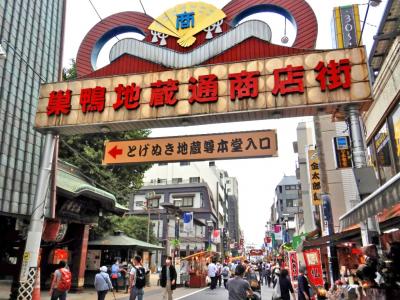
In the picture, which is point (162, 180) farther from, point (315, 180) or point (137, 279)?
point (137, 279)

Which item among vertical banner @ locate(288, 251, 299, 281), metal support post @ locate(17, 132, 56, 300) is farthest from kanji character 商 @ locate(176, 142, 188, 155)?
vertical banner @ locate(288, 251, 299, 281)

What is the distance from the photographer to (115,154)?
1191 centimetres

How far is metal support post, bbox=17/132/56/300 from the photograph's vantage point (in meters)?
11.2

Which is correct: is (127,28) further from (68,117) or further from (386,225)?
(386,225)

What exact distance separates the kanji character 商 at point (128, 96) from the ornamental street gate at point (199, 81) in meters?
0.03

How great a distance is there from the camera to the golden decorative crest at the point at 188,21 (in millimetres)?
12867

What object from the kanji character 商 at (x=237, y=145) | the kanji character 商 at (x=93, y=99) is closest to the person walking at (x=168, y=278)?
the kanji character 商 at (x=237, y=145)

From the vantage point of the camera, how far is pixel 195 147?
11.4m

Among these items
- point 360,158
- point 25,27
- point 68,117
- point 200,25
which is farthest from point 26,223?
point 360,158

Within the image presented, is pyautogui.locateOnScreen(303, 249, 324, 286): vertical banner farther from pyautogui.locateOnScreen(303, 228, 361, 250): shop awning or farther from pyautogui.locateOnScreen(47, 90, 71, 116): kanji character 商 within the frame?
pyautogui.locateOnScreen(47, 90, 71, 116): kanji character 商

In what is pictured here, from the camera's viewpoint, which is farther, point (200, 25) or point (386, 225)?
point (200, 25)

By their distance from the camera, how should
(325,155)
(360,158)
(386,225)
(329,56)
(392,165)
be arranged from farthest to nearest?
(325,155), (392,165), (329,56), (360,158), (386,225)

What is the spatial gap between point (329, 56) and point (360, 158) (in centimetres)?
346

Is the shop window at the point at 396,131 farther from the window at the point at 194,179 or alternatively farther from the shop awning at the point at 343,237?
the window at the point at 194,179
